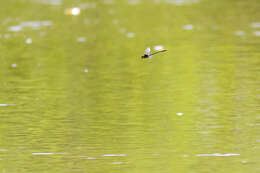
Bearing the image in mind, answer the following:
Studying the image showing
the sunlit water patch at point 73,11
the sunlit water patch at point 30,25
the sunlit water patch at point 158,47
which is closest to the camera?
the sunlit water patch at point 158,47

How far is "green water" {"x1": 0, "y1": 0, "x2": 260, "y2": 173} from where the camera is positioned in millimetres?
7684

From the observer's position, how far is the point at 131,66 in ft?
44.0

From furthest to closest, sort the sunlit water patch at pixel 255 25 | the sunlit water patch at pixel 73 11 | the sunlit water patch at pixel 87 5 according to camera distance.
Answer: the sunlit water patch at pixel 87 5 → the sunlit water patch at pixel 73 11 → the sunlit water patch at pixel 255 25

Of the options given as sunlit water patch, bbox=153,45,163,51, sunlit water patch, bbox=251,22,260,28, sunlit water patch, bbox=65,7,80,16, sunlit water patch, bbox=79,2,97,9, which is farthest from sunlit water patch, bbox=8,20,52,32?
sunlit water patch, bbox=251,22,260,28

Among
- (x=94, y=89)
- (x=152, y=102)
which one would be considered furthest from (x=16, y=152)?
(x=94, y=89)

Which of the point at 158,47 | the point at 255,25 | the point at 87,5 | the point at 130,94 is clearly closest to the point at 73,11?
the point at 87,5

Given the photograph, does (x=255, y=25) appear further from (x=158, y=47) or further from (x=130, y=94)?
(x=130, y=94)

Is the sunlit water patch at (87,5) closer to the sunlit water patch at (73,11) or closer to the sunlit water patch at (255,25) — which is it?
the sunlit water patch at (73,11)

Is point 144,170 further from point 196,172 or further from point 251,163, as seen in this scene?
point 251,163

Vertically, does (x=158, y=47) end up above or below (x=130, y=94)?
above

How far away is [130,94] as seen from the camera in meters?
10.9

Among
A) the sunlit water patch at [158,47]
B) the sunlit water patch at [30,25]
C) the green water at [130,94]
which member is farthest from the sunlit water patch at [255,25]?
the sunlit water patch at [30,25]

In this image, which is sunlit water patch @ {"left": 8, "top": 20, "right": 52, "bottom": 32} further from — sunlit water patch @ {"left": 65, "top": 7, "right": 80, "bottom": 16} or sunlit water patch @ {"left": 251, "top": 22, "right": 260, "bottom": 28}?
sunlit water patch @ {"left": 251, "top": 22, "right": 260, "bottom": 28}

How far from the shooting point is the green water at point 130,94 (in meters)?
7.68
